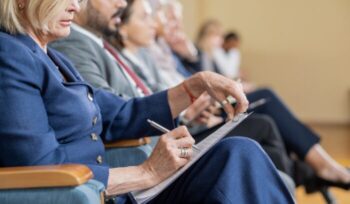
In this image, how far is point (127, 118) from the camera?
2.28 m

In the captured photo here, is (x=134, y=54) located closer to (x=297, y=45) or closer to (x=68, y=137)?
(x=68, y=137)

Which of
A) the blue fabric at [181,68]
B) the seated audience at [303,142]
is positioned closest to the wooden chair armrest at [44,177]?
the seated audience at [303,142]

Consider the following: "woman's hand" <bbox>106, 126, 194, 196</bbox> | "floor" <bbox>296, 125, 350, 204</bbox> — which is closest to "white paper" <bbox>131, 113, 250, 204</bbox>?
"woman's hand" <bbox>106, 126, 194, 196</bbox>

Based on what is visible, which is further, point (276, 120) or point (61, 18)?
point (276, 120)

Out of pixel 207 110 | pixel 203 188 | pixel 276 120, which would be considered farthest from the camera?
pixel 276 120

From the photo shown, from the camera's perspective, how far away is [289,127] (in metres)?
3.29

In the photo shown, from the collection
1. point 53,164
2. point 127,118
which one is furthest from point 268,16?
point 53,164

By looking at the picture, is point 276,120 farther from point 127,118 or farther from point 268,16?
point 268,16

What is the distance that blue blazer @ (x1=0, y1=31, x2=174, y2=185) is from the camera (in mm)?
1642

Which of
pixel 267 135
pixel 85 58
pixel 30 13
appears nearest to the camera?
pixel 30 13

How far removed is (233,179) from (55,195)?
0.48 metres

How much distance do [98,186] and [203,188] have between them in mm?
364

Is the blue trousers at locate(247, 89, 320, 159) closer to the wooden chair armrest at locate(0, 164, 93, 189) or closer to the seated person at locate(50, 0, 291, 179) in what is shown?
the seated person at locate(50, 0, 291, 179)

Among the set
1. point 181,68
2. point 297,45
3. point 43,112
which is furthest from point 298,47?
point 43,112
